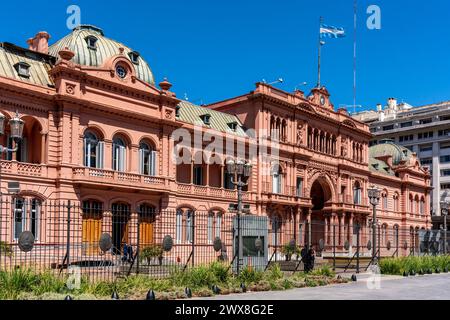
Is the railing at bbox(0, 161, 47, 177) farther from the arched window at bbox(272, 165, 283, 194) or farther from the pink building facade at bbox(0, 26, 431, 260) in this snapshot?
the arched window at bbox(272, 165, 283, 194)

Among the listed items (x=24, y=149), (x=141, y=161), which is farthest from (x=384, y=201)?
(x=24, y=149)

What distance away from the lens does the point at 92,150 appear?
3606cm

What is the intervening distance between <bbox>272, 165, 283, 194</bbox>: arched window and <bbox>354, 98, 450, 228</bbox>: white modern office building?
54.1 metres

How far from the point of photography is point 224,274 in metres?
21.8

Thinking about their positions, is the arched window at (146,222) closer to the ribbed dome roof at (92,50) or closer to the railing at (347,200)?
the ribbed dome roof at (92,50)

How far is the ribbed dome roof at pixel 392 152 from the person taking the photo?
74.7 meters

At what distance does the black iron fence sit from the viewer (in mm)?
24033

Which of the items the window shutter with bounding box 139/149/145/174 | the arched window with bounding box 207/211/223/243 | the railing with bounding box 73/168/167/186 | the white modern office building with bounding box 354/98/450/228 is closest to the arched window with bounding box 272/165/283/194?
the arched window with bounding box 207/211/223/243

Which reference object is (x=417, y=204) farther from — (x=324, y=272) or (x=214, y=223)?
(x=324, y=272)

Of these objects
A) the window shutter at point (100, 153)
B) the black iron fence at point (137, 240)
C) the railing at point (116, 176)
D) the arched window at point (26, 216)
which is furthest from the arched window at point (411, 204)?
the arched window at point (26, 216)

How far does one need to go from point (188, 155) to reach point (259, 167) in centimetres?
751

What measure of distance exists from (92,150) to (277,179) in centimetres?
1937
